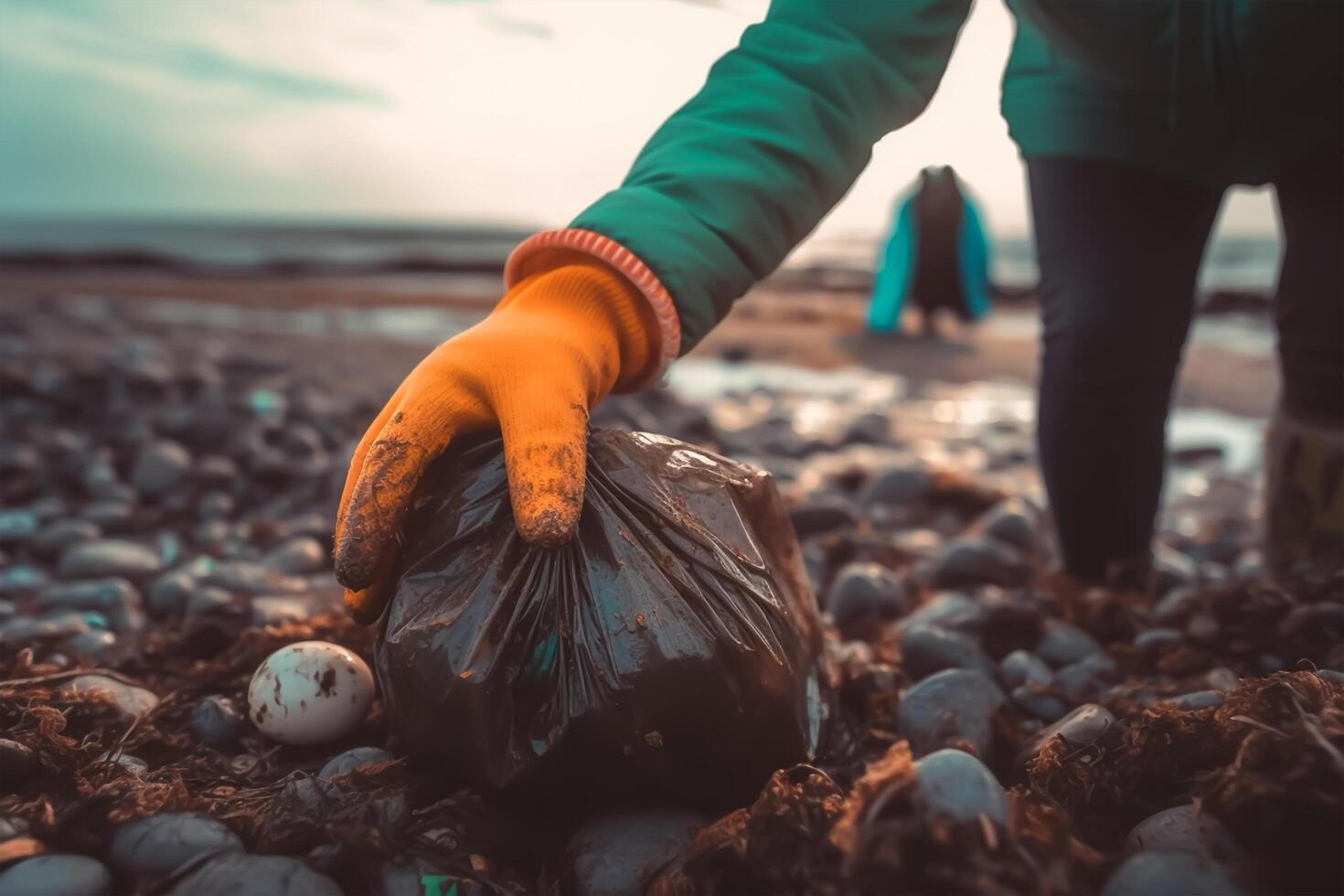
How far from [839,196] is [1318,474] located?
144 cm

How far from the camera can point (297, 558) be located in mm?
2641

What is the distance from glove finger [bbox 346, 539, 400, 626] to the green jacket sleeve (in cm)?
65

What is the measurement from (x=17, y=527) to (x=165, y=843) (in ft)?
7.11

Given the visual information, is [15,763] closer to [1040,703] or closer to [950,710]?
[950,710]

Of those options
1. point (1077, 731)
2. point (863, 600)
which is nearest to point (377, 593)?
point (1077, 731)

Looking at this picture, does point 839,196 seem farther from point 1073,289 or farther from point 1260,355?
point 1260,355

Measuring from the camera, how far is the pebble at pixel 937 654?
1.92 meters

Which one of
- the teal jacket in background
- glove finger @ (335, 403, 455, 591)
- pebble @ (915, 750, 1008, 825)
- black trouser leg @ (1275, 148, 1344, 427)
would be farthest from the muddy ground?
the teal jacket in background

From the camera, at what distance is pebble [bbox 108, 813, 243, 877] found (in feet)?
3.73

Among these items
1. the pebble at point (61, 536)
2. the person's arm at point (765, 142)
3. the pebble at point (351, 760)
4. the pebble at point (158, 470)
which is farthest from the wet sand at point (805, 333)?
the pebble at point (351, 760)

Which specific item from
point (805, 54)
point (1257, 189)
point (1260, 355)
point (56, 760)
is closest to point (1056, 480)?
point (1257, 189)

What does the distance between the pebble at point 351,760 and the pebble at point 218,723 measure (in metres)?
0.21

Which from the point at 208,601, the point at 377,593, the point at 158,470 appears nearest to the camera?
the point at 377,593

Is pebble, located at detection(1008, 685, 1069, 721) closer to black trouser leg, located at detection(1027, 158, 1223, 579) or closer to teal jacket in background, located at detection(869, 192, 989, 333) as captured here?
black trouser leg, located at detection(1027, 158, 1223, 579)
